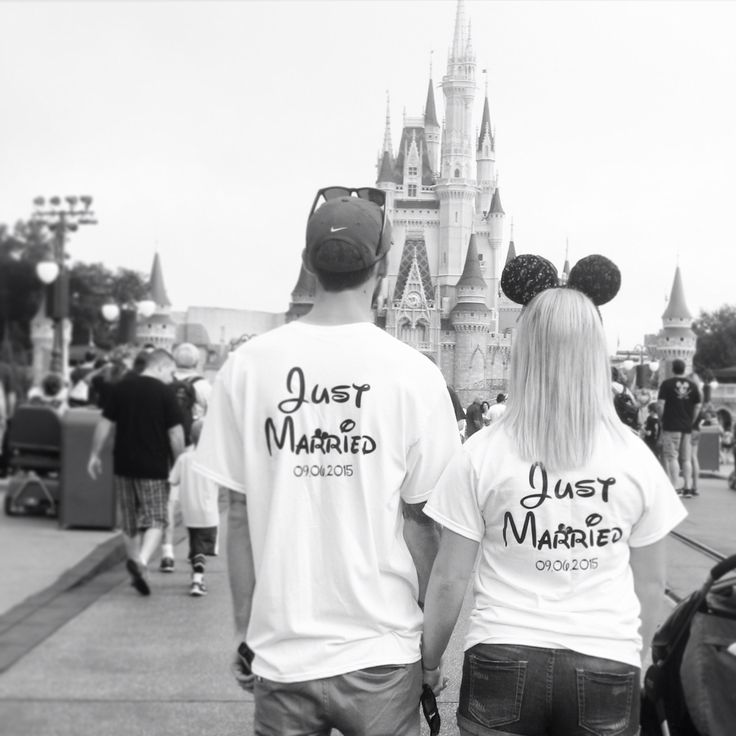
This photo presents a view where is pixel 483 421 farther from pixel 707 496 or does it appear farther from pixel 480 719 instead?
pixel 707 496

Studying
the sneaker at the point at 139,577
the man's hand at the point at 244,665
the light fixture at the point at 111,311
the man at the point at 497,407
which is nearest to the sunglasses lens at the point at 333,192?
the man's hand at the point at 244,665

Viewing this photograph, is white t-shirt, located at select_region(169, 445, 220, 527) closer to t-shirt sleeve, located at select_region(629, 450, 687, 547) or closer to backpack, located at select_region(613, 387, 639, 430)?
backpack, located at select_region(613, 387, 639, 430)

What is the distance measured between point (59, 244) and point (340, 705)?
13.6 ft

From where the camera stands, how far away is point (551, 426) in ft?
8.31

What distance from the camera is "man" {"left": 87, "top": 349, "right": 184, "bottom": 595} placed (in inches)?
292

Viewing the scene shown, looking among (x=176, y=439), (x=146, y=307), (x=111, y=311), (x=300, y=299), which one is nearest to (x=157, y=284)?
(x=146, y=307)

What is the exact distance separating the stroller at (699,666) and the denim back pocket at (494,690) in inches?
27.2

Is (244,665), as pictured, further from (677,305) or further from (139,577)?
(139,577)

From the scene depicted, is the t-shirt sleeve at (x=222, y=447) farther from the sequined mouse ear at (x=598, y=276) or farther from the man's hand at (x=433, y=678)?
the sequined mouse ear at (x=598, y=276)

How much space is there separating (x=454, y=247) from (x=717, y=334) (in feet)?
12.4

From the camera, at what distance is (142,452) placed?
739 centimetres

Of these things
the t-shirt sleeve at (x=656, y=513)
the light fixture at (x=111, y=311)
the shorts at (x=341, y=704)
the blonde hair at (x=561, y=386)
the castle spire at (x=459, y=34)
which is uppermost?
the castle spire at (x=459, y=34)

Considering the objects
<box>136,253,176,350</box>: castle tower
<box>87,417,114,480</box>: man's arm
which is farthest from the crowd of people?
<box>136,253,176,350</box>: castle tower

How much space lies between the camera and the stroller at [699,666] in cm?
289
